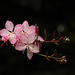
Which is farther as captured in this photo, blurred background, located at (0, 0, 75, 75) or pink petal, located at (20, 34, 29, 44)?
blurred background, located at (0, 0, 75, 75)

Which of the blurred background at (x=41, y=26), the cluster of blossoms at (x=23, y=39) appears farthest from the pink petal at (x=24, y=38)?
the blurred background at (x=41, y=26)

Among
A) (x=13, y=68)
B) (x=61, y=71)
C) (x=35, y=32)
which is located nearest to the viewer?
(x=35, y=32)

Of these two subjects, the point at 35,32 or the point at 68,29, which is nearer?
the point at 35,32

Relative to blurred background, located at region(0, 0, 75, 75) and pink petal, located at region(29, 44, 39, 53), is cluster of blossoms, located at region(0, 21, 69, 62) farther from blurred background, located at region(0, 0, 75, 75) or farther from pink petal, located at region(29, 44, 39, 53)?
blurred background, located at region(0, 0, 75, 75)

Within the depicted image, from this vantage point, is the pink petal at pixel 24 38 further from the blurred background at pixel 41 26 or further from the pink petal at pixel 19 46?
the blurred background at pixel 41 26

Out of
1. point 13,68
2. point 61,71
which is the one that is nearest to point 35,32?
point 13,68

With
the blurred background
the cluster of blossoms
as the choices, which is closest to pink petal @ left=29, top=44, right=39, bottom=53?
the cluster of blossoms

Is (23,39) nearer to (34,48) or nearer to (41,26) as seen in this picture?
(34,48)

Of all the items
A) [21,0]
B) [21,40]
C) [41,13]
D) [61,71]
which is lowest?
[61,71]

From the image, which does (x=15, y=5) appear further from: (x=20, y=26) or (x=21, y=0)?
(x=20, y=26)
